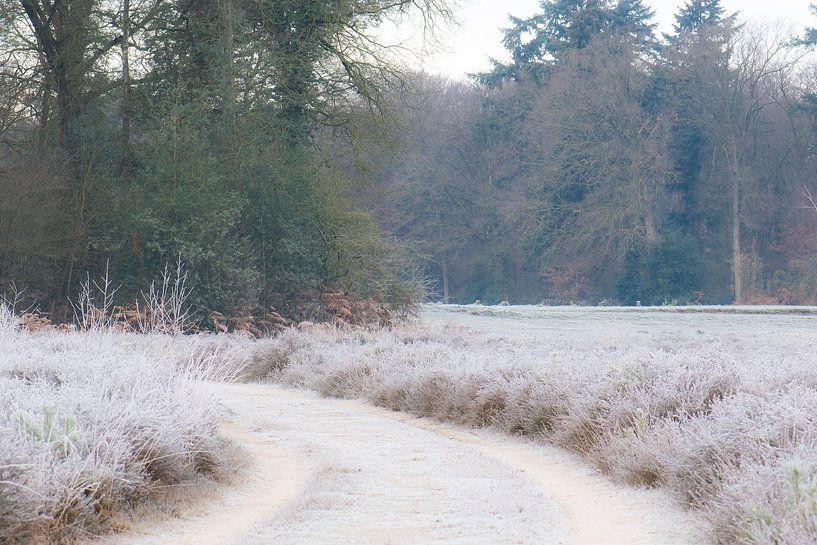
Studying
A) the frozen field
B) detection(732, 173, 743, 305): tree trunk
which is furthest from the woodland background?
the frozen field

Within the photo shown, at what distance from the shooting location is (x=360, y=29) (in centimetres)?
2522

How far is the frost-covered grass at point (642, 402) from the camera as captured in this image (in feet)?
17.3

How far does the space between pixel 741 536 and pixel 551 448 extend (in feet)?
13.0

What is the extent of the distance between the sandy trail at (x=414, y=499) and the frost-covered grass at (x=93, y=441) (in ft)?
1.08

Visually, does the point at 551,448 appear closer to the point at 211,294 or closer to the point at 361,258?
the point at 211,294

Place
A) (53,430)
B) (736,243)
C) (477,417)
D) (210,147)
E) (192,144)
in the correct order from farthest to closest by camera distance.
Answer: (736,243) < (210,147) < (192,144) < (477,417) < (53,430)

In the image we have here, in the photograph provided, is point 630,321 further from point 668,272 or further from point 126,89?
point 668,272

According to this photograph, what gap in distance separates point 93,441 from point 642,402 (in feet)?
15.6

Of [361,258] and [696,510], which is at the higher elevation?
[361,258]

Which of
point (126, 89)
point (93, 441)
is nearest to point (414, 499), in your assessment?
point (93, 441)

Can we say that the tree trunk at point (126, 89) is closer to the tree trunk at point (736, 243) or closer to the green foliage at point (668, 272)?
the green foliage at point (668, 272)

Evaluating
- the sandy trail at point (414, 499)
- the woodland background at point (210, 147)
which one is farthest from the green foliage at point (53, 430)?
the woodland background at point (210, 147)

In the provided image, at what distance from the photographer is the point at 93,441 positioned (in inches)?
231

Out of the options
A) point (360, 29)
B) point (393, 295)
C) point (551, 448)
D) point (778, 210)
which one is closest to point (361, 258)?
point (393, 295)
